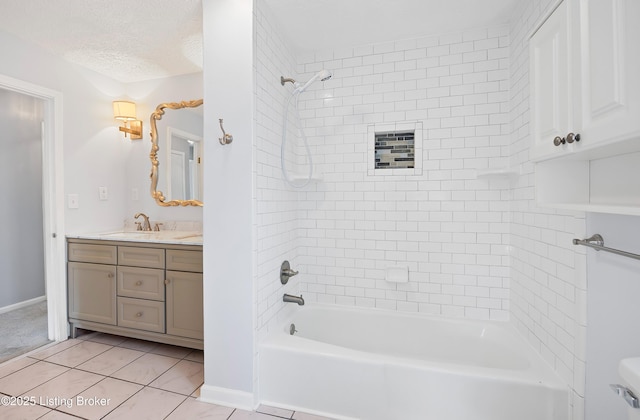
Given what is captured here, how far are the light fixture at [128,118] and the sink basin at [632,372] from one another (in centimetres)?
369

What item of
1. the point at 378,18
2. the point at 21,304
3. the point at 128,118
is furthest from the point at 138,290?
the point at 378,18

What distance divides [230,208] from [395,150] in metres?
1.31

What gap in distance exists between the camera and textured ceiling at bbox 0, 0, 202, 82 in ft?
6.26

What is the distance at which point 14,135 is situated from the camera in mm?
3309

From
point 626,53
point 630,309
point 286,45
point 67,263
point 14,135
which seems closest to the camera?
point 626,53

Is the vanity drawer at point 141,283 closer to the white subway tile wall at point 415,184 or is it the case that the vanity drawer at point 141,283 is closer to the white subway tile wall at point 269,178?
the white subway tile wall at point 269,178

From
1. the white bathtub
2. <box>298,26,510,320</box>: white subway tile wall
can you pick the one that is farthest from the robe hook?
the white bathtub

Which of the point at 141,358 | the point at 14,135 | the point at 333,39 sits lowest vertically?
the point at 141,358

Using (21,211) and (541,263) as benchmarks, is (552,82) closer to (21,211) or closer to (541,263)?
(541,263)

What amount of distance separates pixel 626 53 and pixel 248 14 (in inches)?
66.9

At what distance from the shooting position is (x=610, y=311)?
3.98 ft

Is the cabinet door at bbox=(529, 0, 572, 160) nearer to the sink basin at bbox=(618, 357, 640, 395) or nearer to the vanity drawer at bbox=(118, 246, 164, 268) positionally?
the sink basin at bbox=(618, 357, 640, 395)

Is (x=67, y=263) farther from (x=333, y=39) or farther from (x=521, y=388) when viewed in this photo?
(x=521, y=388)

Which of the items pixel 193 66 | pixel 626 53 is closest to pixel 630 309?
pixel 626 53
